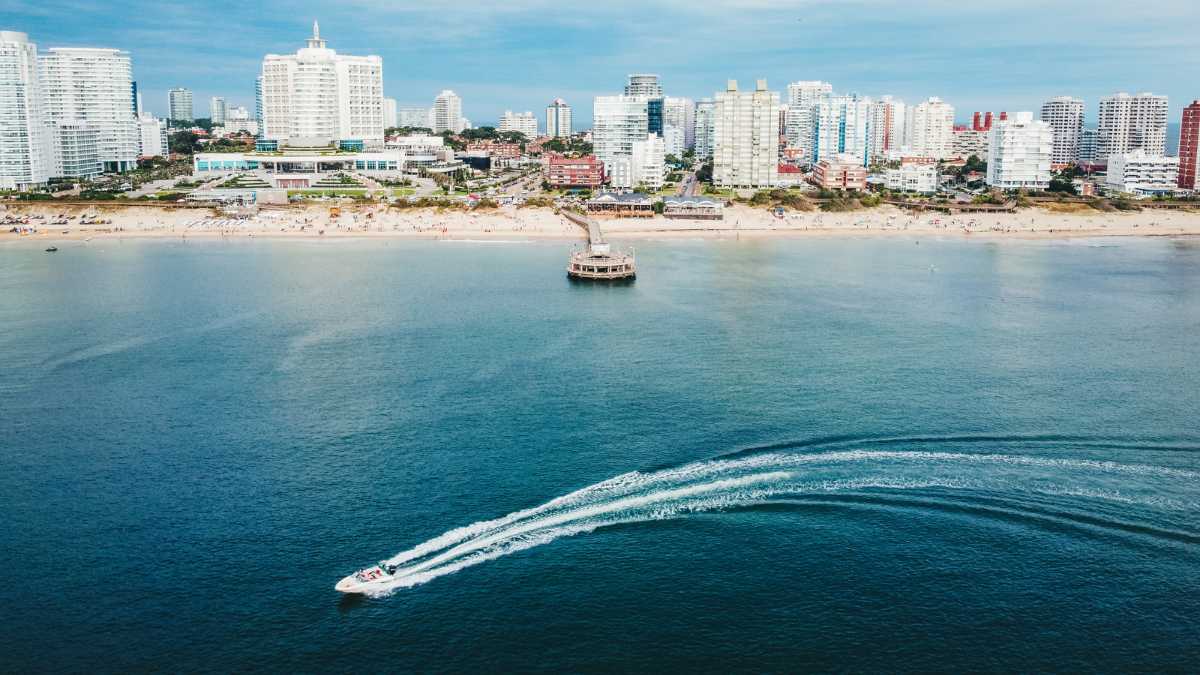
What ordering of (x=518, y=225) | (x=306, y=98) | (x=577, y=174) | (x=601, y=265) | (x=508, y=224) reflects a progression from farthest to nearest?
1. (x=306, y=98)
2. (x=577, y=174)
3. (x=508, y=224)
4. (x=518, y=225)
5. (x=601, y=265)

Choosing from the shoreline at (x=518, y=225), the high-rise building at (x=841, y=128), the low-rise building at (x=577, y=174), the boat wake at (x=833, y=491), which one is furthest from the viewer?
the high-rise building at (x=841, y=128)

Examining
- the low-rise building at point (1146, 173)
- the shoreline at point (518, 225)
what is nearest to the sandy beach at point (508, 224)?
the shoreline at point (518, 225)

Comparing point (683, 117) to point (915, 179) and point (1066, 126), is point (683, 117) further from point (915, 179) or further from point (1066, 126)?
point (915, 179)

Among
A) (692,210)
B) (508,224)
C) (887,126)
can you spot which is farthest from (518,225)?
(887,126)

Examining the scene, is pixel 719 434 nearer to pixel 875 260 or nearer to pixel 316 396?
pixel 316 396

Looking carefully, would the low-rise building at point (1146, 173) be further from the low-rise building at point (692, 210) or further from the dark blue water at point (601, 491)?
the dark blue water at point (601, 491)

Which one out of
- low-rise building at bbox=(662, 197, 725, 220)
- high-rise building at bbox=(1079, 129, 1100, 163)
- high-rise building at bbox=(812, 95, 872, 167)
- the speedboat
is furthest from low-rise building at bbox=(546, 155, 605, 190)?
the speedboat

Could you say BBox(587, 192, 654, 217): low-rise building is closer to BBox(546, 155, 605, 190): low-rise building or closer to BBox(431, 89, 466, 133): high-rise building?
BBox(546, 155, 605, 190): low-rise building
